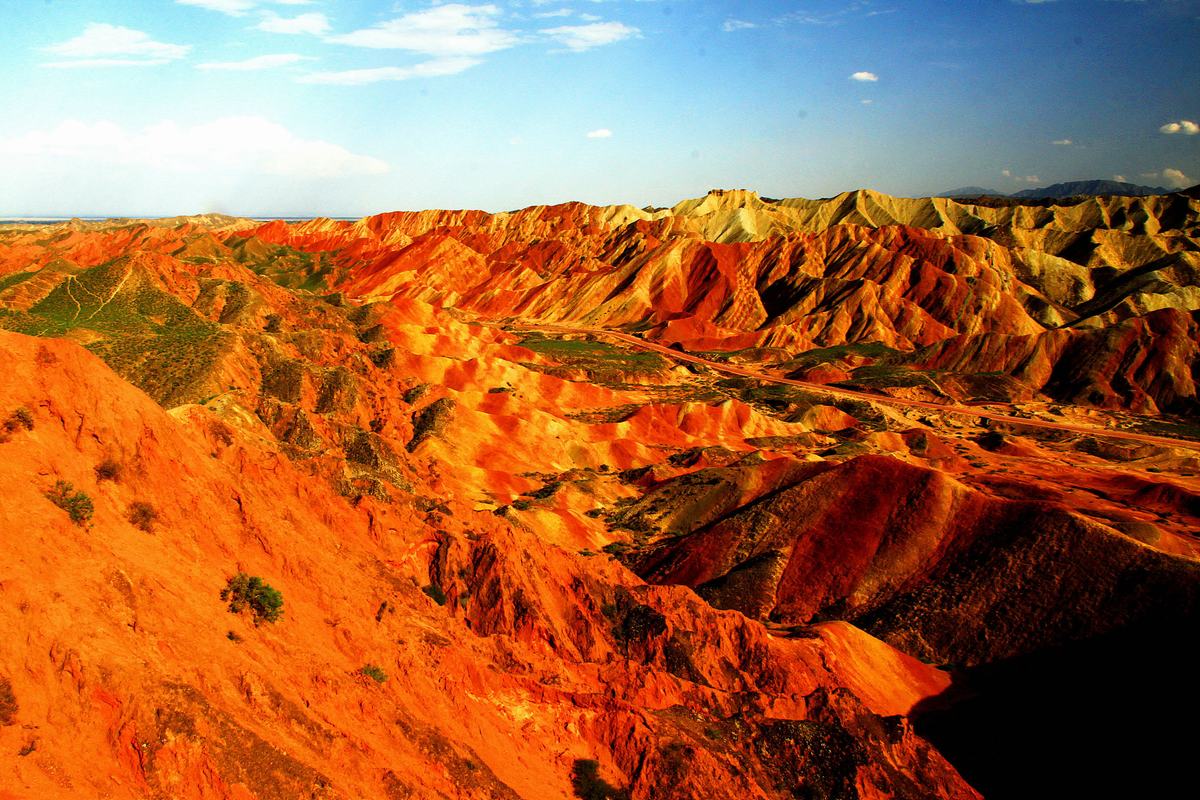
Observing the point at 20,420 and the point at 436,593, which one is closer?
the point at 20,420

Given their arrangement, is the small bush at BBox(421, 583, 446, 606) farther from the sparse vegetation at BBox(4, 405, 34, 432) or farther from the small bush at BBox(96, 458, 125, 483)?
the sparse vegetation at BBox(4, 405, 34, 432)

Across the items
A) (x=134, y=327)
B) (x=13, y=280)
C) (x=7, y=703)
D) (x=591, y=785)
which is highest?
(x=13, y=280)

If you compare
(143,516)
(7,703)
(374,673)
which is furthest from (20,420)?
(374,673)

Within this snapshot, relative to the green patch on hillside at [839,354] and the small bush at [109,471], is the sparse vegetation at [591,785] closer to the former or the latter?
the small bush at [109,471]

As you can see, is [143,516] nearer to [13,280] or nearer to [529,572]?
[529,572]

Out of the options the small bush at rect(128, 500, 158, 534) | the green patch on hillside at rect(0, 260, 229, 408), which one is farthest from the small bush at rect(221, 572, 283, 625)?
the green patch on hillside at rect(0, 260, 229, 408)
